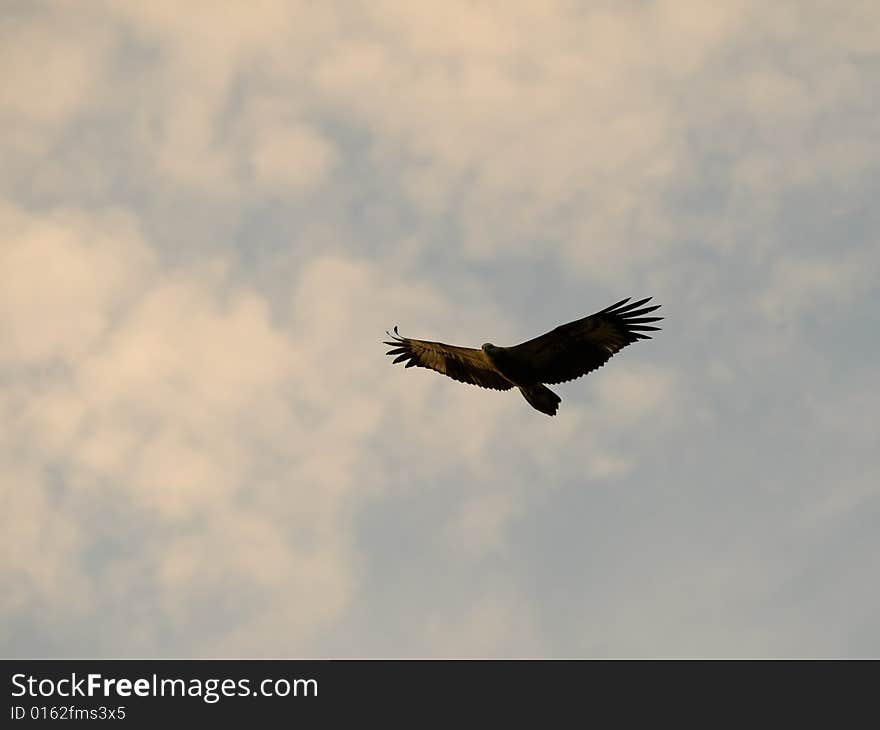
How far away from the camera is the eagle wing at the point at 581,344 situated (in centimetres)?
2814

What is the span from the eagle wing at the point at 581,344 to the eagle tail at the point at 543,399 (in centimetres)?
61

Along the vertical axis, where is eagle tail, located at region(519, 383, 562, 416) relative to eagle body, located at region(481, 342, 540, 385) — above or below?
below

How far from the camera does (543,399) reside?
2802cm

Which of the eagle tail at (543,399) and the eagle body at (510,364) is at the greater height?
the eagle body at (510,364)

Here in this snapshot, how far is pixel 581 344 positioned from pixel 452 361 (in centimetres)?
312

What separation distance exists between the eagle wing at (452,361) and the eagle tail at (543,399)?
3.41ft

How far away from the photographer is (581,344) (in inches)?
1126

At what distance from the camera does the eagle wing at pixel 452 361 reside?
29453 millimetres

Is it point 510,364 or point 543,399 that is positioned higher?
point 510,364

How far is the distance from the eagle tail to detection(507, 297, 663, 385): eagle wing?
610 mm

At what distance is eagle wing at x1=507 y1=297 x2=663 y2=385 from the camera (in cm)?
2814
